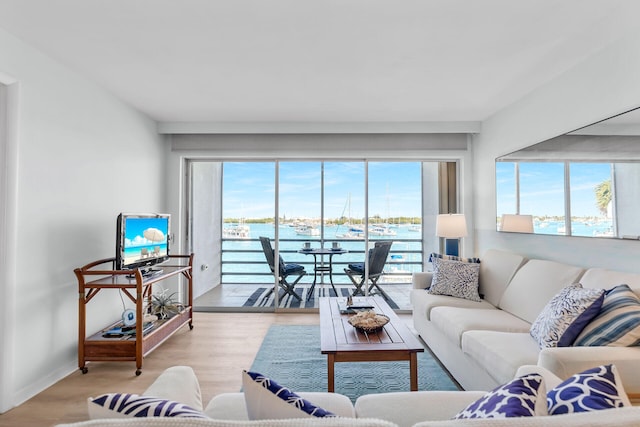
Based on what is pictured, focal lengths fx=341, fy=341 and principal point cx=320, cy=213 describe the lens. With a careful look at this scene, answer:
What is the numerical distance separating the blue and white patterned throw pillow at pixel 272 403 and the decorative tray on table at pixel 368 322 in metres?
1.56

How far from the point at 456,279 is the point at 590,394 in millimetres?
2616

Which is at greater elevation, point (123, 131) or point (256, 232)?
point (123, 131)

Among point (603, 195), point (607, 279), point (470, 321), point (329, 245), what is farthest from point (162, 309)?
point (603, 195)

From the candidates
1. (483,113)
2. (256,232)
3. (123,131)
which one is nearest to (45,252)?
(123,131)

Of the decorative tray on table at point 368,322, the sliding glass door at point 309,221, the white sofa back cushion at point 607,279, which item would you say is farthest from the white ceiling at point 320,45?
the decorative tray on table at point 368,322

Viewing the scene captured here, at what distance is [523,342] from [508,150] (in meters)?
2.30

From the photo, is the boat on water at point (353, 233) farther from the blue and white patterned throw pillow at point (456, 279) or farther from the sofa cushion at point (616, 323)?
the sofa cushion at point (616, 323)

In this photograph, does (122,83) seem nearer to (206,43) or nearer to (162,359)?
(206,43)

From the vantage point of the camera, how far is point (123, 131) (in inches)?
146

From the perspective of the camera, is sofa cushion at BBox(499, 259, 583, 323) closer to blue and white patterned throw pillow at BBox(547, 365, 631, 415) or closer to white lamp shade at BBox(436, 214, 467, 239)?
white lamp shade at BBox(436, 214, 467, 239)

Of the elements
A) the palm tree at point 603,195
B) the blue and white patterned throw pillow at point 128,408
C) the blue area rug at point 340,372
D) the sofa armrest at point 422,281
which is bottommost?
the blue area rug at point 340,372

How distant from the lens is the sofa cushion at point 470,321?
254 centimetres

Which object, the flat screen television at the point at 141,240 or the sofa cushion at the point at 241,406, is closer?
the sofa cushion at the point at 241,406

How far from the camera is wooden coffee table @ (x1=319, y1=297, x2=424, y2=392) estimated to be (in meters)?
2.15
